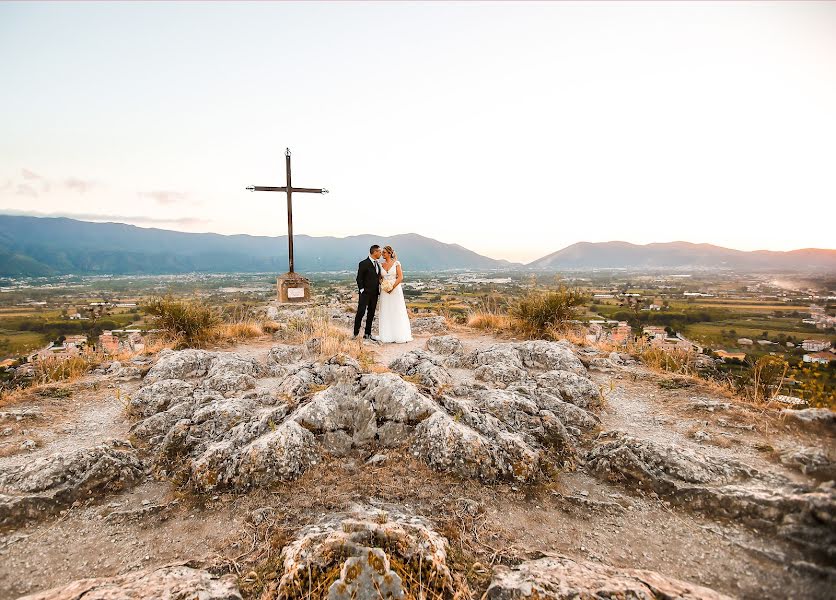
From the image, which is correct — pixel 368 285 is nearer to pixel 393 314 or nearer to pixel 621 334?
pixel 393 314

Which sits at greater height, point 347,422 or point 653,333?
point 653,333

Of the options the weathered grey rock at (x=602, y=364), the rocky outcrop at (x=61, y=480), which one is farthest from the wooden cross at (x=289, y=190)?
the weathered grey rock at (x=602, y=364)

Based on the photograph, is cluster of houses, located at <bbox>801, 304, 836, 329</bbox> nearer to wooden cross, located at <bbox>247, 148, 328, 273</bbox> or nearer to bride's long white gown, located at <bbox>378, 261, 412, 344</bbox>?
bride's long white gown, located at <bbox>378, 261, 412, 344</bbox>

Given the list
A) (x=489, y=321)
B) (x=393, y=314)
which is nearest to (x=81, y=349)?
(x=393, y=314)

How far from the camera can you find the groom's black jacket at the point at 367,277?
10570 mm

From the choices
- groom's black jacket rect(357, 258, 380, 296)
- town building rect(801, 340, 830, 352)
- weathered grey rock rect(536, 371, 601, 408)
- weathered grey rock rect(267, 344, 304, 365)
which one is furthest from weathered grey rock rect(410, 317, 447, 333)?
town building rect(801, 340, 830, 352)

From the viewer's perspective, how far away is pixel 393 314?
36.5 ft

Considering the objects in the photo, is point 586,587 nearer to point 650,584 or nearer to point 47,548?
point 650,584

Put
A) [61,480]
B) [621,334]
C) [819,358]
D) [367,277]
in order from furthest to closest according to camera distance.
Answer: [621,334] < [367,277] < [819,358] < [61,480]

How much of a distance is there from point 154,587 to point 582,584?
10.5 ft

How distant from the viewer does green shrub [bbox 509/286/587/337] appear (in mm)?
11469

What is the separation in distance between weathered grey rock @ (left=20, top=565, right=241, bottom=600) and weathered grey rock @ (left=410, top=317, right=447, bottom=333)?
35.0 ft

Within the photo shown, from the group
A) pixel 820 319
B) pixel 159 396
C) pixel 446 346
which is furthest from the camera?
pixel 446 346

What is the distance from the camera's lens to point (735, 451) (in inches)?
187
